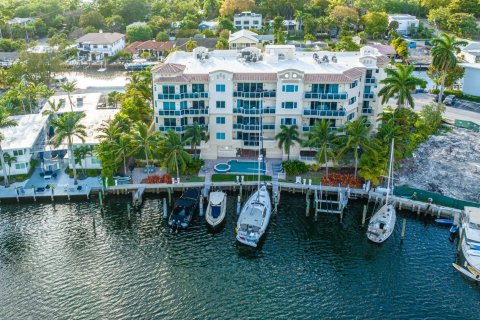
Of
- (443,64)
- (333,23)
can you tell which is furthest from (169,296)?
(333,23)

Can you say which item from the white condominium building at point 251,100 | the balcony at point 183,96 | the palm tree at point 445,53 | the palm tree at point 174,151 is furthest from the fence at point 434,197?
the palm tree at point 445,53

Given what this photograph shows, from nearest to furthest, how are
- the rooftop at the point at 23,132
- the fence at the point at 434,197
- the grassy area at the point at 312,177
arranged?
the fence at the point at 434,197 → the grassy area at the point at 312,177 → the rooftop at the point at 23,132

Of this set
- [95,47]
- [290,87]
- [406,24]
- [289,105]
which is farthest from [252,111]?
[406,24]

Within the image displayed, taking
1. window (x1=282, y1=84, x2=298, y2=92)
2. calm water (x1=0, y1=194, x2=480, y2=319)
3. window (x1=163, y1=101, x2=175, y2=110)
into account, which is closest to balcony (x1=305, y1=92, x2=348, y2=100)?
window (x1=282, y1=84, x2=298, y2=92)

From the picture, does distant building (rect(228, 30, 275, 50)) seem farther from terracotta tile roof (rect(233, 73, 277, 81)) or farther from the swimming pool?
the swimming pool

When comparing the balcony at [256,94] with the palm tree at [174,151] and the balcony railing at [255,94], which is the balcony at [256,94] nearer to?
the balcony railing at [255,94]

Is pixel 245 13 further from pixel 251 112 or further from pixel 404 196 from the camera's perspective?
pixel 404 196

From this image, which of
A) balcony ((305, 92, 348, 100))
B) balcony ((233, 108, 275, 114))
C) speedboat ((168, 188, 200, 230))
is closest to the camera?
speedboat ((168, 188, 200, 230))
